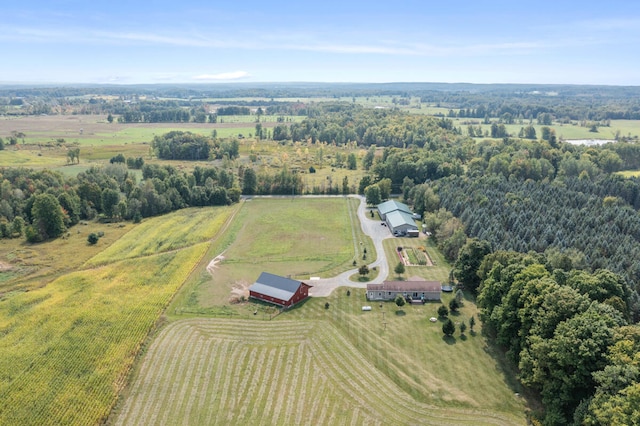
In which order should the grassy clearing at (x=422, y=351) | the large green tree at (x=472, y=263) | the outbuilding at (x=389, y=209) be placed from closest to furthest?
the grassy clearing at (x=422, y=351)
the large green tree at (x=472, y=263)
the outbuilding at (x=389, y=209)

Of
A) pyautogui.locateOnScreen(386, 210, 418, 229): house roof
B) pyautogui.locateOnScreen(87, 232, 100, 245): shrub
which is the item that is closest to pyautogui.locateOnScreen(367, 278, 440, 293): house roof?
pyautogui.locateOnScreen(386, 210, 418, 229): house roof


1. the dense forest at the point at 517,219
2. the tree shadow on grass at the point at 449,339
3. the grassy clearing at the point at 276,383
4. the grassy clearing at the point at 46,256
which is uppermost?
the dense forest at the point at 517,219

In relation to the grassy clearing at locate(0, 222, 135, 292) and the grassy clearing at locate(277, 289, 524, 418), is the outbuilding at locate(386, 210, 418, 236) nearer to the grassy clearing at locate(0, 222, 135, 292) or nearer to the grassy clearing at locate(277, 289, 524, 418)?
the grassy clearing at locate(277, 289, 524, 418)

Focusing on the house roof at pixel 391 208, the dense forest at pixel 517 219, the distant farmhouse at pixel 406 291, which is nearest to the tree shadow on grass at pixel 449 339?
the dense forest at pixel 517 219

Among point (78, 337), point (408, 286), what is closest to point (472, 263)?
point (408, 286)

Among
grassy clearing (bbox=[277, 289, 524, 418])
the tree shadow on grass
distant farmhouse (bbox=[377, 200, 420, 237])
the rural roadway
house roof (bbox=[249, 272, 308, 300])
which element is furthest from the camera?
distant farmhouse (bbox=[377, 200, 420, 237])

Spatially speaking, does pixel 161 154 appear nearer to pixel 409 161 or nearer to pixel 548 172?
Answer: pixel 409 161

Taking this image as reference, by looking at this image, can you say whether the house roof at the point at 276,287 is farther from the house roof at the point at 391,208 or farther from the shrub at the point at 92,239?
the house roof at the point at 391,208
